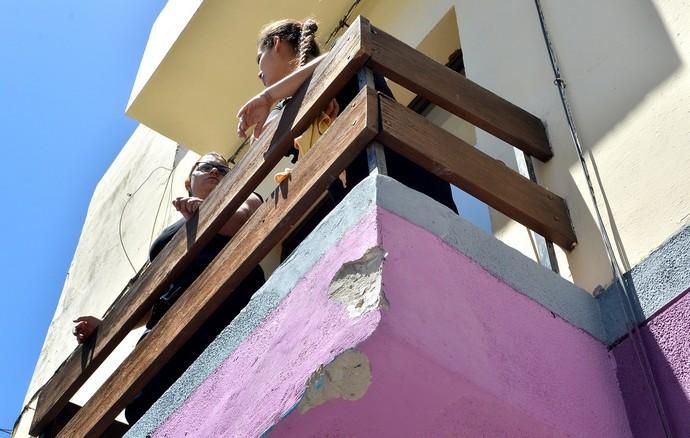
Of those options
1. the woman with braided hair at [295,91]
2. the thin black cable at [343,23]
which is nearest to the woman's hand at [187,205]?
the woman with braided hair at [295,91]


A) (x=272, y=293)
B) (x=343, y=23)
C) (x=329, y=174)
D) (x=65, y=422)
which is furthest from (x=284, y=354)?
(x=343, y=23)

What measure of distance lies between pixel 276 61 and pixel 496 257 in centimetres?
166

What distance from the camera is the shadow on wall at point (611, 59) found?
147 inches

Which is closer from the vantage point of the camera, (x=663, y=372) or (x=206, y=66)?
(x=663, y=372)

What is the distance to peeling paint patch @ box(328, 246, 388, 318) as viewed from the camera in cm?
268

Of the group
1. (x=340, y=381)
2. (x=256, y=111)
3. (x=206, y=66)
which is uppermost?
(x=340, y=381)

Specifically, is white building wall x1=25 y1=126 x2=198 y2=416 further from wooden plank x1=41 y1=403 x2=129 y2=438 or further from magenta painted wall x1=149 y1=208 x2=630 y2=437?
magenta painted wall x1=149 y1=208 x2=630 y2=437

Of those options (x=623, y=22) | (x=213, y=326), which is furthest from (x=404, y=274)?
(x=623, y=22)

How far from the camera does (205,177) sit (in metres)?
4.70

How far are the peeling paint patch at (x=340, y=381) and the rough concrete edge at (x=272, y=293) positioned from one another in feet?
1.57

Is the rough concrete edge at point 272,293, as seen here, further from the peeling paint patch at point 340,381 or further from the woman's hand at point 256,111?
the woman's hand at point 256,111

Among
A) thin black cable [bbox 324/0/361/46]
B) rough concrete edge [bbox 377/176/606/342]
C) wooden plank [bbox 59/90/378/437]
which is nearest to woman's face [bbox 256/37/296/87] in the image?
wooden plank [bbox 59/90/378/437]

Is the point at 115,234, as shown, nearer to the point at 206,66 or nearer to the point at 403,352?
the point at 206,66

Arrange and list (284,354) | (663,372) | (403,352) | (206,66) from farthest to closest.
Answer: (206,66)
(663,372)
(284,354)
(403,352)
